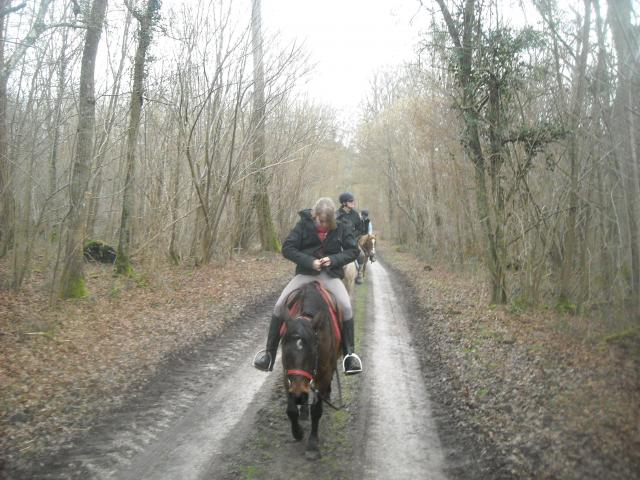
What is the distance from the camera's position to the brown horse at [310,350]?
14.2 feet

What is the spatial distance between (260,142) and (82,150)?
8.76m

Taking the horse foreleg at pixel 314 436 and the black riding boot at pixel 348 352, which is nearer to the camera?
the horse foreleg at pixel 314 436

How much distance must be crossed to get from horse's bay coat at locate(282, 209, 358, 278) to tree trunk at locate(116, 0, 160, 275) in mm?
8424

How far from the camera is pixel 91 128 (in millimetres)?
10039

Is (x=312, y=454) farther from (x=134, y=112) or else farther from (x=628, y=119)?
(x=134, y=112)

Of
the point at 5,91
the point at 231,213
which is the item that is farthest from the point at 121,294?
the point at 231,213

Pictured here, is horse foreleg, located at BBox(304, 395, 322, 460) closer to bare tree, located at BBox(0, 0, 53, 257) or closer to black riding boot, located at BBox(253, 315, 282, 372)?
black riding boot, located at BBox(253, 315, 282, 372)

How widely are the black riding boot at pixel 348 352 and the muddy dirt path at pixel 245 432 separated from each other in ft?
1.93

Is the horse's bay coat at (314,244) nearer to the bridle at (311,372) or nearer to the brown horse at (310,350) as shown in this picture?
the brown horse at (310,350)

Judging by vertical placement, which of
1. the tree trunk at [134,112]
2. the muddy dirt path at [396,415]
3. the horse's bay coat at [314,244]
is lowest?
the muddy dirt path at [396,415]

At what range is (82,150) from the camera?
9945 mm

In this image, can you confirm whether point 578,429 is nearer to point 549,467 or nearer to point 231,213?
point 549,467

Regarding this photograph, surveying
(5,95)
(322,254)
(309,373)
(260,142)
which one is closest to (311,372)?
(309,373)

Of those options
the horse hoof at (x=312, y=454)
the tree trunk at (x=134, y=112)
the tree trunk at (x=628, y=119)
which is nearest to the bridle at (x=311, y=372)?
the horse hoof at (x=312, y=454)
